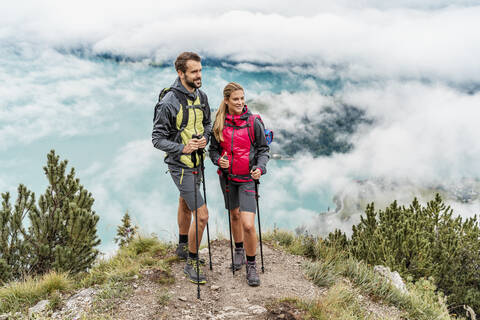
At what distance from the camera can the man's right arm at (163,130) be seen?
15.3 feet

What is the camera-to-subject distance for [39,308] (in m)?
5.04

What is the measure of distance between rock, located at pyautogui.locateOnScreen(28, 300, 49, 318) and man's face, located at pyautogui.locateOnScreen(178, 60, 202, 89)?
3649mm

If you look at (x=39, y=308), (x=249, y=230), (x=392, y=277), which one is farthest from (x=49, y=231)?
(x=392, y=277)

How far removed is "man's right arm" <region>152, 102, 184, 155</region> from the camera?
4.65 metres

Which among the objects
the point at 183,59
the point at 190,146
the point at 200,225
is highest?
the point at 183,59

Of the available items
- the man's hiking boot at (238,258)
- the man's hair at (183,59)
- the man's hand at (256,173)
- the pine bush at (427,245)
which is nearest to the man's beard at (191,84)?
the man's hair at (183,59)

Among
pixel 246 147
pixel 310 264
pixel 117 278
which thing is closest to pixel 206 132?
pixel 246 147

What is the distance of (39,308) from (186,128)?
10.5ft

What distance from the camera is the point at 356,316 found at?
15.8ft

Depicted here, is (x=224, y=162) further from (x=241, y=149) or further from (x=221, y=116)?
(x=221, y=116)

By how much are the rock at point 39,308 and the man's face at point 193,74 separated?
12.0 feet

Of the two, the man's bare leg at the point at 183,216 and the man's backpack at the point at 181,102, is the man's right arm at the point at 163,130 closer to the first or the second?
the man's backpack at the point at 181,102

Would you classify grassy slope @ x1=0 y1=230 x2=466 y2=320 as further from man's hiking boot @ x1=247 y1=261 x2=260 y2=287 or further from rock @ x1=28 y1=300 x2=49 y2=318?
man's hiking boot @ x1=247 y1=261 x2=260 y2=287

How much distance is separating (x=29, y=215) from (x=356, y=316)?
21.2ft
